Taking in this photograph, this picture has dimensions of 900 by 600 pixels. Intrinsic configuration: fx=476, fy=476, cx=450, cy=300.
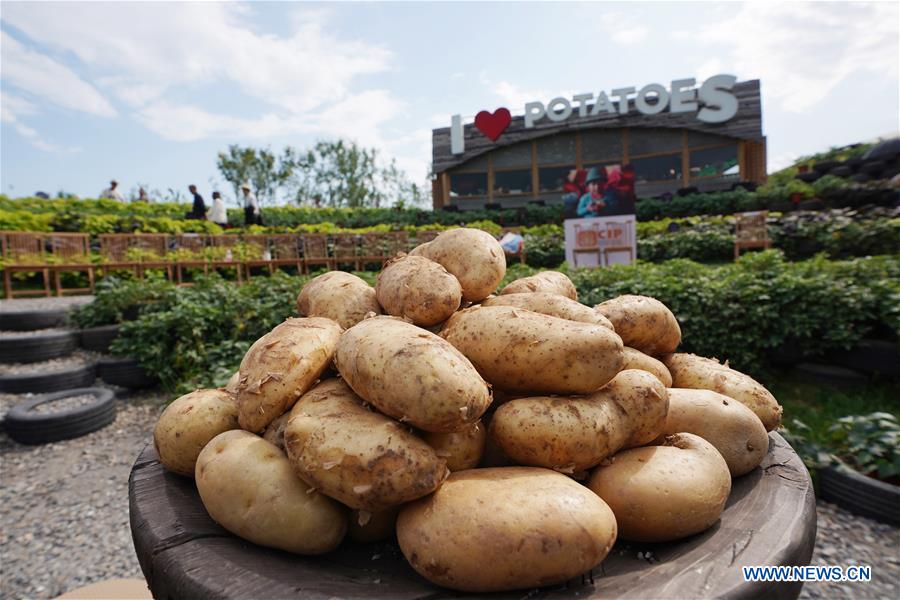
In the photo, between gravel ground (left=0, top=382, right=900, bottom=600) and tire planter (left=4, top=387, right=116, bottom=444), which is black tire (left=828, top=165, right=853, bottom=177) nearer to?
gravel ground (left=0, top=382, right=900, bottom=600)

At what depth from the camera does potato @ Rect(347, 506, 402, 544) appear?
1172 mm

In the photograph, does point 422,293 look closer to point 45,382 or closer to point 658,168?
point 45,382

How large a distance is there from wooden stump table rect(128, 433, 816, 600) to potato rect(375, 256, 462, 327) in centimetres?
67

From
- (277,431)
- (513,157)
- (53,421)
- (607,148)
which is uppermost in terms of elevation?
(513,157)

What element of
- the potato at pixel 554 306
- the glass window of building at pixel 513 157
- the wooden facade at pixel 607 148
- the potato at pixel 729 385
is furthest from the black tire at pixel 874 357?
the glass window of building at pixel 513 157

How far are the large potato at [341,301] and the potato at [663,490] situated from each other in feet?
3.07

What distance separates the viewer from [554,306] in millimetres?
1585

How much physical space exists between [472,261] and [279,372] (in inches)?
30.4

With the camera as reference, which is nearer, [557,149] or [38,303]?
[38,303]

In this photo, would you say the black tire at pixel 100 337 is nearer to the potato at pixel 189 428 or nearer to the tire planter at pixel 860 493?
the potato at pixel 189 428

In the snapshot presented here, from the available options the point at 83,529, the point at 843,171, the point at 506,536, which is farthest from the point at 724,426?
the point at 843,171

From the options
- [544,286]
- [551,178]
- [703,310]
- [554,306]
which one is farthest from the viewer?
[551,178]

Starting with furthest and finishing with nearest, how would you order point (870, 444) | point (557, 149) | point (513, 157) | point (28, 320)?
point (513, 157) < point (557, 149) < point (28, 320) < point (870, 444)

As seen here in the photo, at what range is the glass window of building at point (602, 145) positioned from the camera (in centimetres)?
2233
